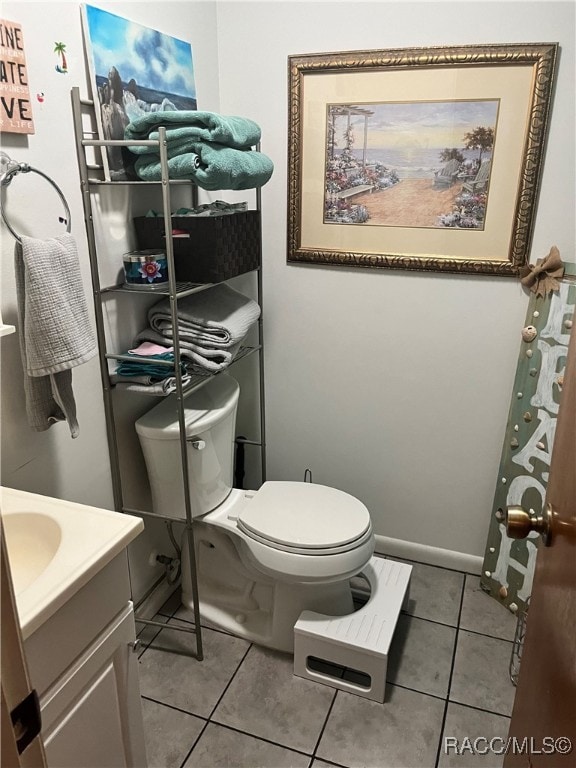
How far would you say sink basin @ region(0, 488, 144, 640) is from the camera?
101 centimetres

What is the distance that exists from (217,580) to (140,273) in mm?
1119

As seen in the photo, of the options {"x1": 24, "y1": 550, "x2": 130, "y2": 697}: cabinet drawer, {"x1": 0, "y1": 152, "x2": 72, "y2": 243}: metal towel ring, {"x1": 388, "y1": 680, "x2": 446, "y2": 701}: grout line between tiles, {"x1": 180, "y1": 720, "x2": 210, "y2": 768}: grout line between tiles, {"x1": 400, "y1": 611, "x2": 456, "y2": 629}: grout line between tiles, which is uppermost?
{"x1": 0, "y1": 152, "x2": 72, "y2": 243}: metal towel ring

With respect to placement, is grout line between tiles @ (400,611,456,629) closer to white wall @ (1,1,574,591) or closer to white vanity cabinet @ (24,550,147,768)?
white wall @ (1,1,574,591)

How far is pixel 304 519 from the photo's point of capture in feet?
6.17

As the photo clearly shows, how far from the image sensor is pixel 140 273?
1.64 metres

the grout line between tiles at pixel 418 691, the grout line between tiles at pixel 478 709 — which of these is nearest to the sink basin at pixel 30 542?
the grout line between tiles at pixel 418 691

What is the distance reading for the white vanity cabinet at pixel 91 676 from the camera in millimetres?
998

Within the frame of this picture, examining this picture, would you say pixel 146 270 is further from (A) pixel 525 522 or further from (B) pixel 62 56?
(A) pixel 525 522

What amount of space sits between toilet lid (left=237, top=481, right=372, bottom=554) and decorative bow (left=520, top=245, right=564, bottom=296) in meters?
0.91

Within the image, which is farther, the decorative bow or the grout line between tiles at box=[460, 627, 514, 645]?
the grout line between tiles at box=[460, 627, 514, 645]

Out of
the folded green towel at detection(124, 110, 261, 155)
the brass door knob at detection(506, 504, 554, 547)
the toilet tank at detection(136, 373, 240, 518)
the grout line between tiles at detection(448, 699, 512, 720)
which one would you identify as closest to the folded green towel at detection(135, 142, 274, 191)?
the folded green towel at detection(124, 110, 261, 155)

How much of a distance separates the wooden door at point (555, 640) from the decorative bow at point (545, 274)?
0.97 metres

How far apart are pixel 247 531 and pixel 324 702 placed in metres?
0.55

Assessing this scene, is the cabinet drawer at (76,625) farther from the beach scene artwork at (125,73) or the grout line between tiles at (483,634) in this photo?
the grout line between tiles at (483,634)
